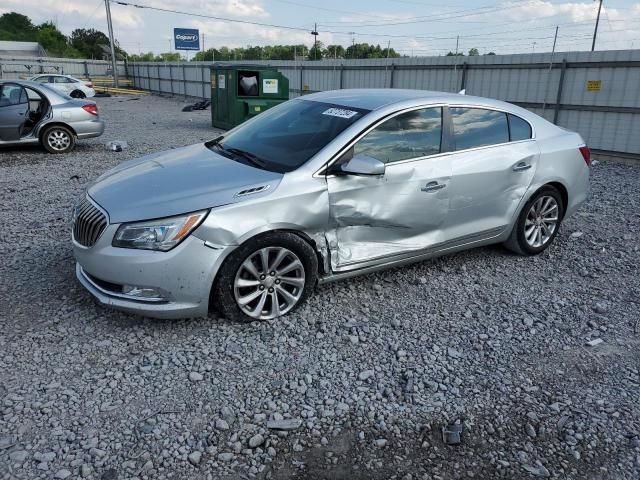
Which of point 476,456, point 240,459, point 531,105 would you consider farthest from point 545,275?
point 531,105

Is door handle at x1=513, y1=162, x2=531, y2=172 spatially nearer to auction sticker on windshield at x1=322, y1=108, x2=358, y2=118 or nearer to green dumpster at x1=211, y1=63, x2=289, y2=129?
auction sticker on windshield at x1=322, y1=108, x2=358, y2=118

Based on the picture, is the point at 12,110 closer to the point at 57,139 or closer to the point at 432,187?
the point at 57,139

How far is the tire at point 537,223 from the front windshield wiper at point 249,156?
101 inches

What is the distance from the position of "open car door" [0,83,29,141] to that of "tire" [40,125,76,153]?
1.55ft

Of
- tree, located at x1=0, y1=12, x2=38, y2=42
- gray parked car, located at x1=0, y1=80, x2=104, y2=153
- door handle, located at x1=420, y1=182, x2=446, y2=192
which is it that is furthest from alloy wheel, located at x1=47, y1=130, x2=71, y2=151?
tree, located at x1=0, y1=12, x2=38, y2=42

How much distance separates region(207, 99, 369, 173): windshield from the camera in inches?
160

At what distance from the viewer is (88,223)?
3.76 meters

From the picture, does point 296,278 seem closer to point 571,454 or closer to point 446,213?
point 446,213

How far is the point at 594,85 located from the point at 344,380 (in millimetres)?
10551

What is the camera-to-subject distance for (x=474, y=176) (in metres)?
4.55

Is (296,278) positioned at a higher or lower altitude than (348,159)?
lower

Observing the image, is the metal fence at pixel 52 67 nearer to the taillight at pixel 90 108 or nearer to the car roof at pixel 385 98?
the taillight at pixel 90 108

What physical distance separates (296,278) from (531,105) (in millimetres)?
10534

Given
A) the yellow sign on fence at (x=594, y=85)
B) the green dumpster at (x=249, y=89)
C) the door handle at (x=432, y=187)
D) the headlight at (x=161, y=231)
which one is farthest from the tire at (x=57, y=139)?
the yellow sign on fence at (x=594, y=85)
